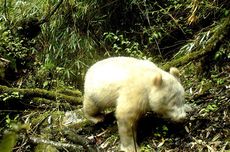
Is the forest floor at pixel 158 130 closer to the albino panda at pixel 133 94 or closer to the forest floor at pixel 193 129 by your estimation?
the forest floor at pixel 193 129

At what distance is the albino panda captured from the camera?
3.74 meters

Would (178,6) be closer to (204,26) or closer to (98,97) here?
(204,26)

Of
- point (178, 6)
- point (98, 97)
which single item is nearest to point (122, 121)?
point (98, 97)

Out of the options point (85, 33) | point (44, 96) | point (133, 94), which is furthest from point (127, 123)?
point (85, 33)

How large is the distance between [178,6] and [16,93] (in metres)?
3.27

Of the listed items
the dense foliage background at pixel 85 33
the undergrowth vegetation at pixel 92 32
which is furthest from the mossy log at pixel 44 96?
the undergrowth vegetation at pixel 92 32

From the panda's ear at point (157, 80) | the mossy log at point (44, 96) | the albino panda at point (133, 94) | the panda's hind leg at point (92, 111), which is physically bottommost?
the mossy log at point (44, 96)

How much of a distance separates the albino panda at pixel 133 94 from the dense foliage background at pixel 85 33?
8.28ft

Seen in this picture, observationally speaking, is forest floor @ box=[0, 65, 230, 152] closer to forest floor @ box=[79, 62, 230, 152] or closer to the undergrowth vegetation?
forest floor @ box=[79, 62, 230, 152]

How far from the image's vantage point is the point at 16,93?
5383 mm

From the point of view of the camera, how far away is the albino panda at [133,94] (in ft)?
12.3

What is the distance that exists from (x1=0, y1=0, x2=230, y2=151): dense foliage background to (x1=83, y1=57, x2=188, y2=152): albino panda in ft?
8.28

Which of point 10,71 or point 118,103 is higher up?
point 118,103

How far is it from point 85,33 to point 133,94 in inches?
174
